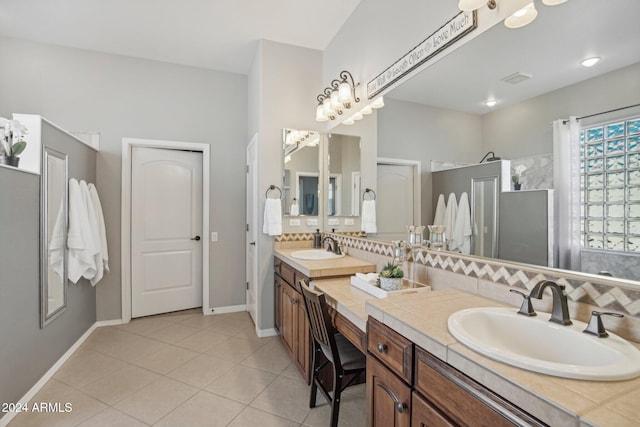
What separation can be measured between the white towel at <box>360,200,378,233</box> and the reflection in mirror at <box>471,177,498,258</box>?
867mm

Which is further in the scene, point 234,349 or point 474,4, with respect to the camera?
point 234,349

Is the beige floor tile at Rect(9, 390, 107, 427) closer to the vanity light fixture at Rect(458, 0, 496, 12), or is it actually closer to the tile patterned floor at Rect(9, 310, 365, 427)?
the tile patterned floor at Rect(9, 310, 365, 427)

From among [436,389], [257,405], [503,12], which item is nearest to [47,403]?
[257,405]

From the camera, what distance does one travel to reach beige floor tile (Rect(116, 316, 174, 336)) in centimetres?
316

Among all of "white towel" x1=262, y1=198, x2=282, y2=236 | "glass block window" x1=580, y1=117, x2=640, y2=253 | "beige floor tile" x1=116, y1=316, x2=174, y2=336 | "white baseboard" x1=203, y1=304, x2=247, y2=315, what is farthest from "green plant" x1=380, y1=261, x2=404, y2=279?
"beige floor tile" x1=116, y1=316, x2=174, y2=336

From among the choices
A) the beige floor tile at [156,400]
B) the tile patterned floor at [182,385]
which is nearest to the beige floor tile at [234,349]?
the tile patterned floor at [182,385]

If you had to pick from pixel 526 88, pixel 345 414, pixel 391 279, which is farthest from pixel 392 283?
pixel 526 88

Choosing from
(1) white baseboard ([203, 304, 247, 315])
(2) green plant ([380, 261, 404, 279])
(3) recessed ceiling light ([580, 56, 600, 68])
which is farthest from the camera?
(1) white baseboard ([203, 304, 247, 315])

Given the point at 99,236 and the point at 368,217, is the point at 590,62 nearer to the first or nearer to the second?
the point at 368,217

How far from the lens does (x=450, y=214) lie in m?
1.61

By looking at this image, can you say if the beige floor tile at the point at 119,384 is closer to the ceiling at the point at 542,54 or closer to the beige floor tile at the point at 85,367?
the beige floor tile at the point at 85,367

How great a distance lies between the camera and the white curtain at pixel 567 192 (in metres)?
1.04

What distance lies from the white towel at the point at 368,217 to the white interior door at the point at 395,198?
2.4 inches

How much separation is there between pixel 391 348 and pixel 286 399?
129 centimetres
